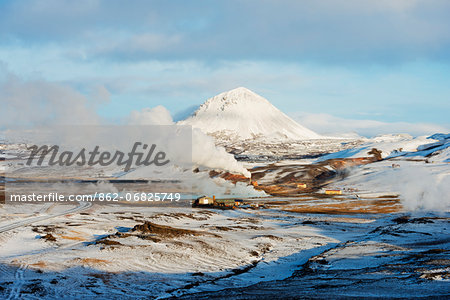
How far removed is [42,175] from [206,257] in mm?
109958

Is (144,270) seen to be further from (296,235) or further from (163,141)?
(163,141)

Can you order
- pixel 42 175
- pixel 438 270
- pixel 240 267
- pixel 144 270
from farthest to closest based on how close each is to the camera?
pixel 42 175 → pixel 240 267 → pixel 144 270 → pixel 438 270

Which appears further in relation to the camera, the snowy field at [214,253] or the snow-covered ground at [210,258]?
the snow-covered ground at [210,258]

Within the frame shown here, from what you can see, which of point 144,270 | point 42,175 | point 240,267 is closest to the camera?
point 144,270

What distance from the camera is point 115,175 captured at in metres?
142

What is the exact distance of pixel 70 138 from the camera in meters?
145

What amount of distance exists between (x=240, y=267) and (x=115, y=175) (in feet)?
343

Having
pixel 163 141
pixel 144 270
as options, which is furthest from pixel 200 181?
pixel 144 270

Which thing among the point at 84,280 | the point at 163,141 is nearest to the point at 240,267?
the point at 84,280

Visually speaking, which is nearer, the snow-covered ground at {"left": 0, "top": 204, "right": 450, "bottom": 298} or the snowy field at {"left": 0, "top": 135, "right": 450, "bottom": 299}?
the snowy field at {"left": 0, "top": 135, "right": 450, "bottom": 299}

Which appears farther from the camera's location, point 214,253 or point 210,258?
point 214,253

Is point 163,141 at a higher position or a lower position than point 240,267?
higher

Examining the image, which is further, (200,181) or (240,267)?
(200,181)

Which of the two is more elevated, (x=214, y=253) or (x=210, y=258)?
(x=214, y=253)
